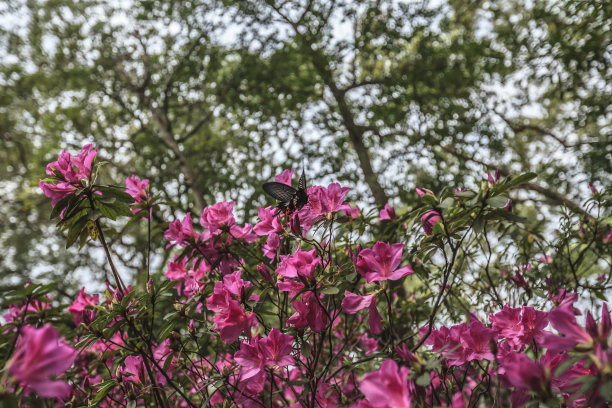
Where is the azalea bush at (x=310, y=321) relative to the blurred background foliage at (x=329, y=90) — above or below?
below

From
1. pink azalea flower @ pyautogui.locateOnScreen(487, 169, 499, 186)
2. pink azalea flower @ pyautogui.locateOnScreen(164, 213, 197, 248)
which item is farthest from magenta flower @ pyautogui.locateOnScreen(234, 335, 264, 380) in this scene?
pink azalea flower @ pyautogui.locateOnScreen(487, 169, 499, 186)

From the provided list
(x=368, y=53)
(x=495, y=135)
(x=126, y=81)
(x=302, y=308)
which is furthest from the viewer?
(x=126, y=81)

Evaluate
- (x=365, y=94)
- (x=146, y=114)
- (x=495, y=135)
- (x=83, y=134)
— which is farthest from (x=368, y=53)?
(x=83, y=134)

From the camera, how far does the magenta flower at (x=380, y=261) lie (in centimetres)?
111

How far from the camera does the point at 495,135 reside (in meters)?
4.02

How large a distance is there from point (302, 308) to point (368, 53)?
397cm

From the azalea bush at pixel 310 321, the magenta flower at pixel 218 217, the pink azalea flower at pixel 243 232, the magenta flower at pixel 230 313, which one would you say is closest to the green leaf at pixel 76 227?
the azalea bush at pixel 310 321

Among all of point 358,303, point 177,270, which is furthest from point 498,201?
point 177,270

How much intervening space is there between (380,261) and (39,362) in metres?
0.86

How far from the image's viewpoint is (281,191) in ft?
4.22

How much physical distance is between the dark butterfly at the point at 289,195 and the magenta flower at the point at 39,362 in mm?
750

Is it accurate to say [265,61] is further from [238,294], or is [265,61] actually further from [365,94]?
[238,294]

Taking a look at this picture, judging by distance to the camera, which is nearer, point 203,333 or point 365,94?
point 203,333

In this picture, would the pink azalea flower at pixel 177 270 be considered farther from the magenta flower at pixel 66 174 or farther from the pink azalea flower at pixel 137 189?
the magenta flower at pixel 66 174
